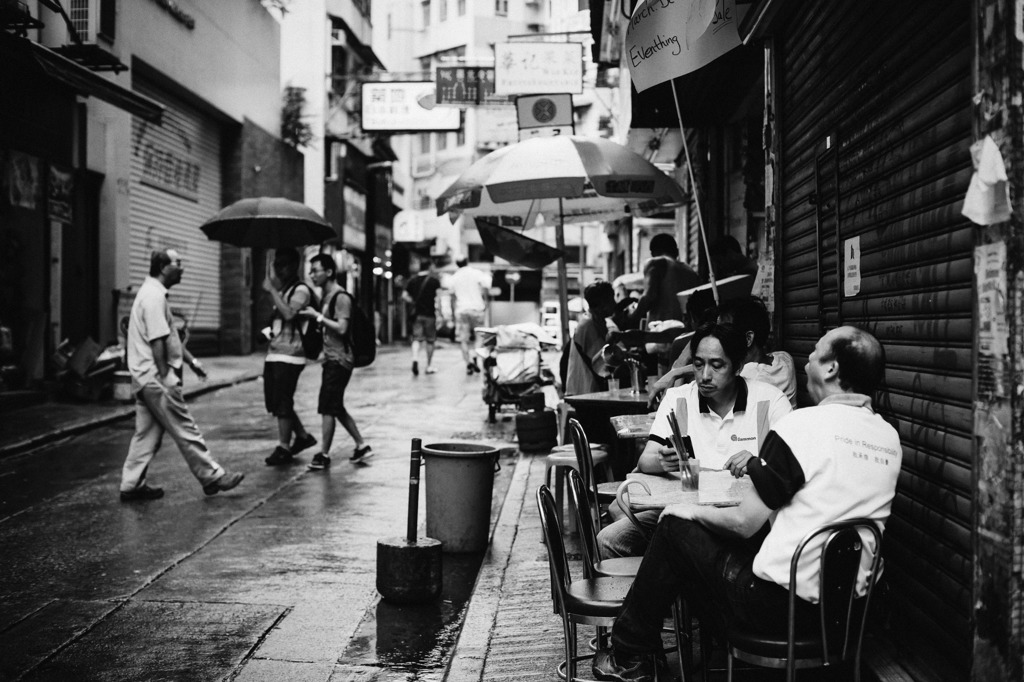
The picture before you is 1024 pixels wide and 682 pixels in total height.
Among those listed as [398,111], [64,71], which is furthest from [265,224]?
[398,111]

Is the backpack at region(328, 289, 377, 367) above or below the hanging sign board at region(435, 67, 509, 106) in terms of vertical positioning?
below

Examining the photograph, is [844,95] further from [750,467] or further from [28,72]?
[28,72]

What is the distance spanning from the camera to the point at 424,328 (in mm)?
20016

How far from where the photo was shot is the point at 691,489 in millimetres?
4074

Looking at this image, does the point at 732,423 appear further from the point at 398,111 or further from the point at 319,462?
the point at 398,111

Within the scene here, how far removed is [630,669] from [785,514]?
37.4 inches

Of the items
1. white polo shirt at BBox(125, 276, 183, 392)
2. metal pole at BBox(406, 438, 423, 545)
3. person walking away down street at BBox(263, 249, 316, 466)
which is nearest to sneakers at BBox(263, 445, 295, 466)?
person walking away down street at BBox(263, 249, 316, 466)

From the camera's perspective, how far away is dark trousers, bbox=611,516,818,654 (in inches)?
125

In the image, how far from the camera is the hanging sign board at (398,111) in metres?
29.1

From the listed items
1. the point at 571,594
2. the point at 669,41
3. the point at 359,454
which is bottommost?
the point at 359,454

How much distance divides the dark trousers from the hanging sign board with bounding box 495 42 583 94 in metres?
13.5

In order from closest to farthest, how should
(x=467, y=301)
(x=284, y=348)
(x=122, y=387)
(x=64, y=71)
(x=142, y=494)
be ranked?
1. (x=142, y=494)
2. (x=284, y=348)
3. (x=64, y=71)
4. (x=122, y=387)
5. (x=467, y=301)

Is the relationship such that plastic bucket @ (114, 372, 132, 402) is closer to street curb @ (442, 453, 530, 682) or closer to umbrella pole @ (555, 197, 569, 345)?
umbrella pole @ (555, 197, 569, 345)

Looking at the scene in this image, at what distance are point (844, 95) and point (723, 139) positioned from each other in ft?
22.1
